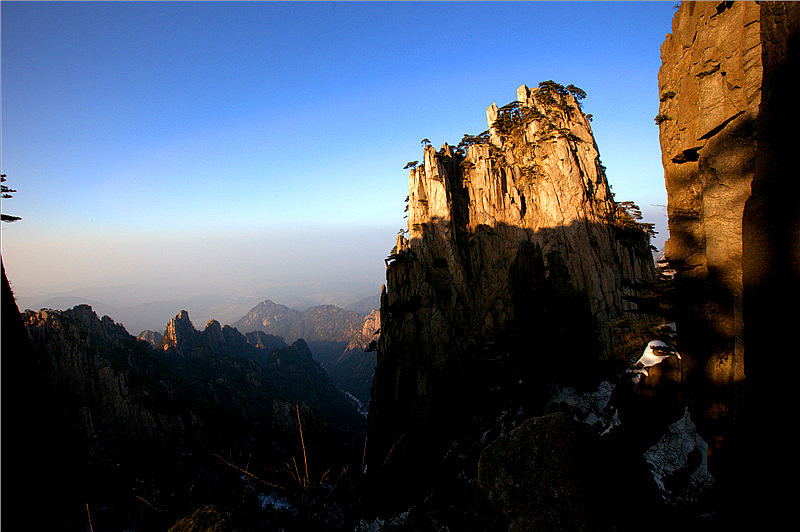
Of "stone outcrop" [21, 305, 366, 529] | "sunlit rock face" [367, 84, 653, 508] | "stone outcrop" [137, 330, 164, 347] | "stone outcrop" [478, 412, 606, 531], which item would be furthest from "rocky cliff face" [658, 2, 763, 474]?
"stone outcrop" [137, 330, 164, 347]

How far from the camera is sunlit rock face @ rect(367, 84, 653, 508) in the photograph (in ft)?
79.3

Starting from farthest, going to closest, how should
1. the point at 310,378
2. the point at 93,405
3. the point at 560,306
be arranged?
the point at 310,378, the point at 93,405, the point at 560,306

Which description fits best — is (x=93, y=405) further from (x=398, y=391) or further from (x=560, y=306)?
(x=560, y=306)

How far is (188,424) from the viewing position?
48.2 metres

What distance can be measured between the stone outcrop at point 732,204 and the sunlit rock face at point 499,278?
51.5ft

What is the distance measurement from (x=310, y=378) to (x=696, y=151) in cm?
12077

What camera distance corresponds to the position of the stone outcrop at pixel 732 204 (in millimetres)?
5281

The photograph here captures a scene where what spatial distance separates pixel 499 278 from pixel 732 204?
28259mm

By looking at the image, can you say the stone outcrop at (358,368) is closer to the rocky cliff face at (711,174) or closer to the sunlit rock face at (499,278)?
the sunlit rock face at (499,278)

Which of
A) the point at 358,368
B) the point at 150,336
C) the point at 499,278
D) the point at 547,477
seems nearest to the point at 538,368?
the point at 499,278

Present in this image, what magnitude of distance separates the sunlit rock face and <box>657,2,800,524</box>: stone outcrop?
15.7 m

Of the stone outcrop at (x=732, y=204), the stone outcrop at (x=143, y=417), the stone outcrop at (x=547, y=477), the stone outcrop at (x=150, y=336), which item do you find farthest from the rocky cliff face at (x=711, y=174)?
the stone outcrop at (x=150, y=336)

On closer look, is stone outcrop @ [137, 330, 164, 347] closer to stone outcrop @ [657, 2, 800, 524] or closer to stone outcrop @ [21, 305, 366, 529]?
stone outcrop @ [21, 305, 366, 529]

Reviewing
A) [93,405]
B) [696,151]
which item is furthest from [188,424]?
[696,151]
